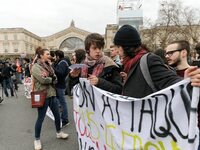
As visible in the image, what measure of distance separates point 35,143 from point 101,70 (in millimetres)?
2421

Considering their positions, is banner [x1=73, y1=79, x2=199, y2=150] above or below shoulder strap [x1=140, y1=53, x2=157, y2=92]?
below

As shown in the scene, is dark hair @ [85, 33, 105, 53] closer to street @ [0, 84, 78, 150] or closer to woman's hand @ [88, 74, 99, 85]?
woman's hand @ [88, 74, 99, 85]

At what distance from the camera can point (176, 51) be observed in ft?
10.8

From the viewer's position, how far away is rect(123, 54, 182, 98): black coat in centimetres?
204

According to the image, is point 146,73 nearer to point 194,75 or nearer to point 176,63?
point 194,75

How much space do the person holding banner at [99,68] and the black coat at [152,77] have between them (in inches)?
30.9

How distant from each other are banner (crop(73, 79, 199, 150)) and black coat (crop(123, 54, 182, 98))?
5cm

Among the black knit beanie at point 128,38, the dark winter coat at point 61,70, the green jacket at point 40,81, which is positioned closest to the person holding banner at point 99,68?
the black knit beanie at point 128,38

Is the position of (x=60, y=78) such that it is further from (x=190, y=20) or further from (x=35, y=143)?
(x=190, y=20)

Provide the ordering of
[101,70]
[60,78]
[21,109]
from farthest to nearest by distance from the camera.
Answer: [21,109], [60,78], [101,70]

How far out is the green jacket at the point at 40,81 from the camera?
15.9 feet

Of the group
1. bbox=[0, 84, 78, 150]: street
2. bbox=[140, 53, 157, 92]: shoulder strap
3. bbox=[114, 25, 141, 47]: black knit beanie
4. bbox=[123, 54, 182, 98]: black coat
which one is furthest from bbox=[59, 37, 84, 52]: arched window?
bbox=[140, 53, 157, 92]: shoulder strap

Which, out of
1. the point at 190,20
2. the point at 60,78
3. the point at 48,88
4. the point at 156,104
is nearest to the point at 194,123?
the point at 156,104

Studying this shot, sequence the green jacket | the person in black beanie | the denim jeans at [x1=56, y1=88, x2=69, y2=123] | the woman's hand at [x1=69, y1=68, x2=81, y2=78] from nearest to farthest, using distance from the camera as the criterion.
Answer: the person in black beanie, the woman's hand at [x1=69, y1=68, x2=81, y2=78], the green jacket, the denim jeans at [x1=56, y1=88, x2=69, y2=123]
